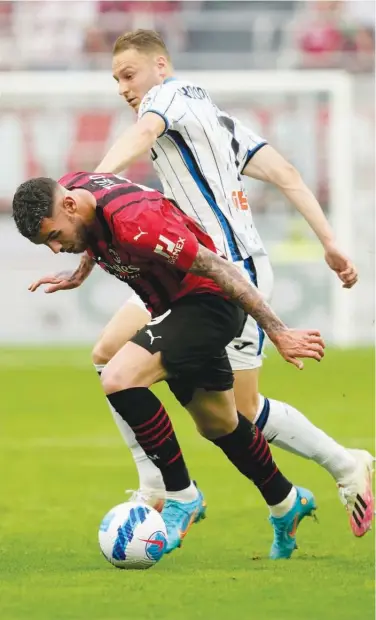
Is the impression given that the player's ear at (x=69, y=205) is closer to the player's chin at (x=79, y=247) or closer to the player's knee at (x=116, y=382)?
the player's chin at (x=79, y=247)

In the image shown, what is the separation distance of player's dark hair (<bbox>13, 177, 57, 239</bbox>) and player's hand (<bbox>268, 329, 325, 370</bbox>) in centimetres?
101

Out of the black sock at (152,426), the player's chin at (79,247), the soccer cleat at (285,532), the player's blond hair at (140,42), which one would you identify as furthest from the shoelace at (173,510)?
the player's blond hair at (140,42)

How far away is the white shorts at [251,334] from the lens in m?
6.62

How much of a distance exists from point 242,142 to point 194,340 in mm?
1372

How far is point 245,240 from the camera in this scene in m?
6.61

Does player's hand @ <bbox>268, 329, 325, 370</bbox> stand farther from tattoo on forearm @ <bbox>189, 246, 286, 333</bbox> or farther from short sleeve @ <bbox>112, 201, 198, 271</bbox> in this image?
short sleeve @ <bbox>112, 201, 198, 271</bbox>

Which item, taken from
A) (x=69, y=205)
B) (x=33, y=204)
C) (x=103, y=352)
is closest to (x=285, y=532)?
(x=103, y=352)

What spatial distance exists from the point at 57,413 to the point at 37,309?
6.76 meters

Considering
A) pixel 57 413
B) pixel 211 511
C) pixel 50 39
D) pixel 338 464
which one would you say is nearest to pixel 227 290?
pixel 338 464

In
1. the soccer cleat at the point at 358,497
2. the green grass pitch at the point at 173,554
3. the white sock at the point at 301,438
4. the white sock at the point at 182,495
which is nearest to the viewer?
the green grass pitch at the point at 173,554

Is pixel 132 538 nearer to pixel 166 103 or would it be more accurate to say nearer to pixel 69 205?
pixel 69 205

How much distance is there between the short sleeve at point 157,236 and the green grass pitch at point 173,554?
4.16 ft

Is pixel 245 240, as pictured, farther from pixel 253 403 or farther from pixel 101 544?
pixel 101 544

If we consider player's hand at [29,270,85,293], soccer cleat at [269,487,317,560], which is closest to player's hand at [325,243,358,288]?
soccer cleat at [269,487,317,560]
